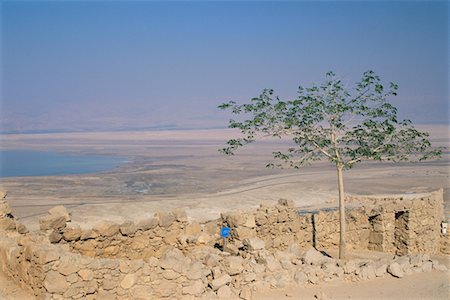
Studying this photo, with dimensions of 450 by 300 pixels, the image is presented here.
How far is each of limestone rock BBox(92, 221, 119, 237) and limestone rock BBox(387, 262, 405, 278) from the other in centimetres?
640

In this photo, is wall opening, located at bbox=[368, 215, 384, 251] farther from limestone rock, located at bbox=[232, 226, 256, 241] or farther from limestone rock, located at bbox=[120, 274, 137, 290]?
limestone rock, located at bbox=[120, 274, 137, 290]

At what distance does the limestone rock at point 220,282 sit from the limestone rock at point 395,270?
13.3 feet

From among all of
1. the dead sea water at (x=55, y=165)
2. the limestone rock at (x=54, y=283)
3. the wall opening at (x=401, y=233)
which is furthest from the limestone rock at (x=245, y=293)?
the dead sea water at (x=55, y=165)

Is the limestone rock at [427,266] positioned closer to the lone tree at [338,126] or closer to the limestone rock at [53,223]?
the lone tree at [338,126]

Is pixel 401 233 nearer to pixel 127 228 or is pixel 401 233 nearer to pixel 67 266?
pixel 127 228

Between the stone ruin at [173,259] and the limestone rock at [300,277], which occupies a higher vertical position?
the stone ruin at [173,259]

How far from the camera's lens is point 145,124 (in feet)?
569

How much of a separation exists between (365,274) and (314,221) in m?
4.82

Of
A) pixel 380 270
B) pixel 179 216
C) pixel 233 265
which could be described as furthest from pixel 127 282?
pixel 380 270

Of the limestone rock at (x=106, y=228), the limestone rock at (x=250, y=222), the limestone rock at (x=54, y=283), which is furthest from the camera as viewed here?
the limestone rock at (x=250, y=222)

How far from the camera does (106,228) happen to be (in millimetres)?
10977

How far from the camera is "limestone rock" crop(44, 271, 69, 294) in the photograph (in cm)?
814

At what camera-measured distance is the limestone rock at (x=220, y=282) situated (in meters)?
9.66

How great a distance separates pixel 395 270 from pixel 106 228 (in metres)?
6.70
